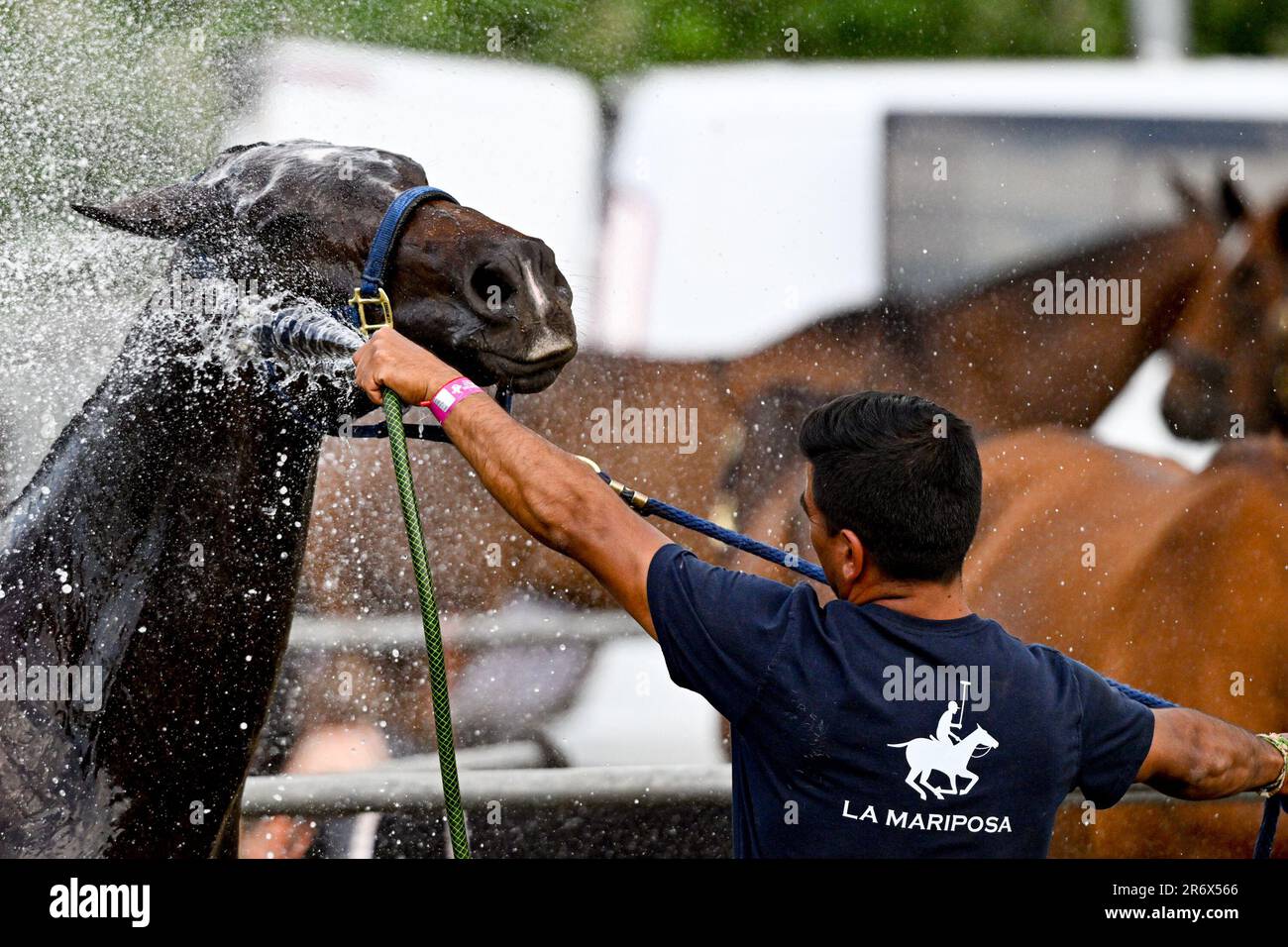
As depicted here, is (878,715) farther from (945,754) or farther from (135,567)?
(135,567)

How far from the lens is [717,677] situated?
1.18m

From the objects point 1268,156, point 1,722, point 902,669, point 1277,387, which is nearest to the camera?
point 902,669

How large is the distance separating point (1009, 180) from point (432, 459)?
166 centimetres

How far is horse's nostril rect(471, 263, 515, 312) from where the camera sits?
1465 mm

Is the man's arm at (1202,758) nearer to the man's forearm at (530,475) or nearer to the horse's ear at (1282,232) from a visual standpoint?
the man's forearm at (530,475)

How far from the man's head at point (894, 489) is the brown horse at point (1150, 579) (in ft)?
6.23

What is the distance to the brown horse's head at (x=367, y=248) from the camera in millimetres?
1461

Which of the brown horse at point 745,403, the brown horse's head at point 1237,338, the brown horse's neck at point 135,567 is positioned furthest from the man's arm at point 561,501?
the brown horse's head at point 1237,338

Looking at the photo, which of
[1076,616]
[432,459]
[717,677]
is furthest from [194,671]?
[1076,616]

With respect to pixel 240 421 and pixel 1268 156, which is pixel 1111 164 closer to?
pixel 1268 156

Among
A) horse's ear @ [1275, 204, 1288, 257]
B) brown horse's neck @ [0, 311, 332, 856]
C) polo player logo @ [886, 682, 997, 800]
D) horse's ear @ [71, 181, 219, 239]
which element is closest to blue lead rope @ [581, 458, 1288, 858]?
polo player logo @ [886, 682, 997, 800]

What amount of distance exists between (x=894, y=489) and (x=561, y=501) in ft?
1.06

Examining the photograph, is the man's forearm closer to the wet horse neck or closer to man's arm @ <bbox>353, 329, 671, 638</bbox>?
man's arm @ <bbox>353, 329, 671, 638</bbox>

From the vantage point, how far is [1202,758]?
1.30 metres
